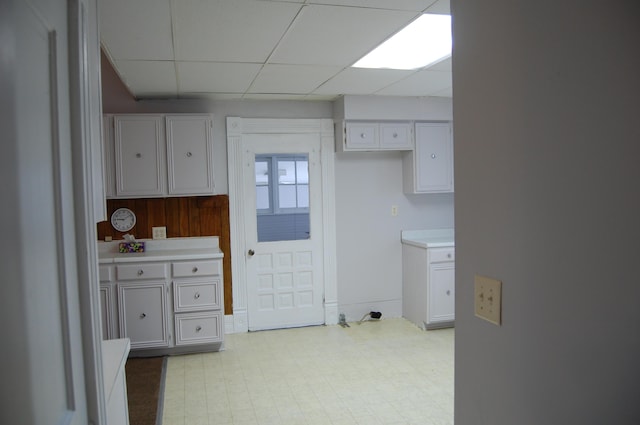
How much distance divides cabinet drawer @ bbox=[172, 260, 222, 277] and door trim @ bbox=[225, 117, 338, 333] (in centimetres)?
61

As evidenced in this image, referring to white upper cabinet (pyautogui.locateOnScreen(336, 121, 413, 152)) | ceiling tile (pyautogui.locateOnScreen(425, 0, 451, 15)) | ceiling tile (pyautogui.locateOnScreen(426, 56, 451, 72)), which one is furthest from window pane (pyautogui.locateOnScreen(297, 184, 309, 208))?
ceiling tile (pyautogui.locateOnScreen(425, 0, 451, 15))

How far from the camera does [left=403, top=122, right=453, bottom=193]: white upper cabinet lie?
5.16m

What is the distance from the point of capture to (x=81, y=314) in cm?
97

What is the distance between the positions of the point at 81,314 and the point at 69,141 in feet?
1.13

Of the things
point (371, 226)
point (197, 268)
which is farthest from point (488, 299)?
point (371, 226)

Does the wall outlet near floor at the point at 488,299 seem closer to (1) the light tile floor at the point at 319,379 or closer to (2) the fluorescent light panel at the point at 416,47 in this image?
(2) the fluorescent light panel at the point at 416,47

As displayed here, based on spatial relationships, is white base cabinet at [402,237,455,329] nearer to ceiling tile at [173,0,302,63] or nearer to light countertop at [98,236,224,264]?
light countertop at [98,236,224,264]

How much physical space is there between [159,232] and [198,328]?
106 centimetres

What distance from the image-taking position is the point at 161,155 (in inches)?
176

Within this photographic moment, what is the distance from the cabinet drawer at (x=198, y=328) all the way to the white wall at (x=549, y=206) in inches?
128

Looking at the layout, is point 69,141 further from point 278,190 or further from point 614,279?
point 278,190

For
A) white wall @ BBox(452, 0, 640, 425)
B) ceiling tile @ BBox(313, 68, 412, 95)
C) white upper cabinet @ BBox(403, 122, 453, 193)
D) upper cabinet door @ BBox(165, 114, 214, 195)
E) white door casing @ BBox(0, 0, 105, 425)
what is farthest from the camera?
white upper cabinet @ BBox(403, 122, 453, 193)

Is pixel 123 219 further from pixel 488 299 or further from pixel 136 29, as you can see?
pixel 488 299

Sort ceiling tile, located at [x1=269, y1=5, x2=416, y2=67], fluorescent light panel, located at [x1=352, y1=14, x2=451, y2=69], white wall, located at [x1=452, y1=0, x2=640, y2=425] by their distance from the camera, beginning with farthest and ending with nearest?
1. fluorescent light panel, located at [x1=352, y1=14, x2=451, y2=69]
2. ceiling tile, located at [x1=269, y1=5, x2=416, y2=67]
3. white wall, located at [x1=452, y1=0, x2=640, y2=425]
